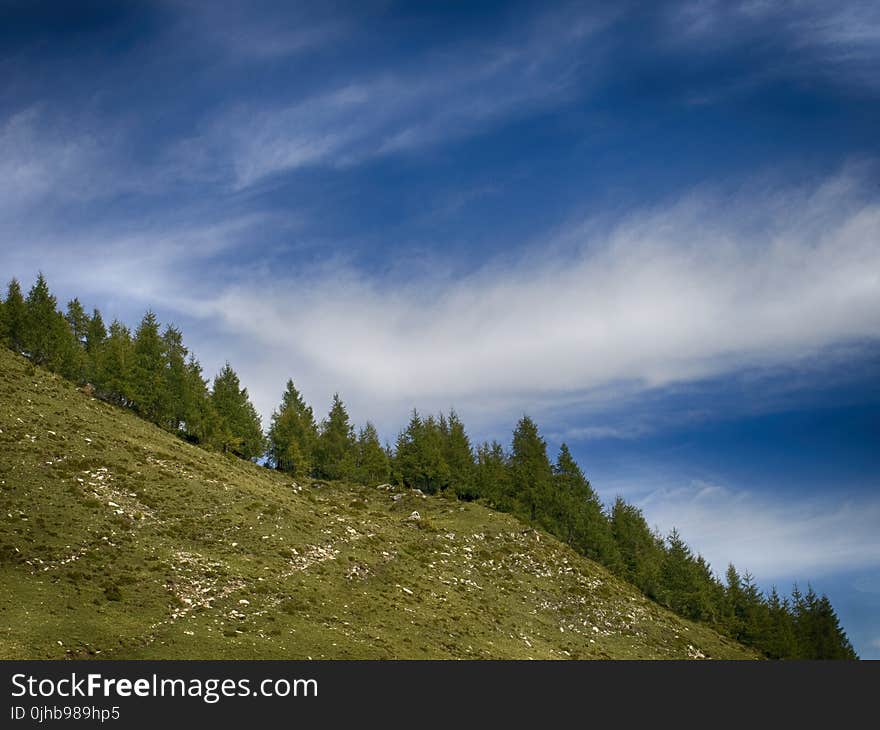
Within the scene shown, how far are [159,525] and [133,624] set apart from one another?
56.3 ft

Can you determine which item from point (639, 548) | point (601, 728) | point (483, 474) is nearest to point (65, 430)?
point (601, 728)

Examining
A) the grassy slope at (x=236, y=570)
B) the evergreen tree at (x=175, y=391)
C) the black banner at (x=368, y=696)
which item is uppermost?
the evergreen tree at (x=175, y=391)

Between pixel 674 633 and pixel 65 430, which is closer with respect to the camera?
pixel 65 430

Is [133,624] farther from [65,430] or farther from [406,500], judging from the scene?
[406,500]

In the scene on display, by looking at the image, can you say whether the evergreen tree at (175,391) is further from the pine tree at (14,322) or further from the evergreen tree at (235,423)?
the pine tree at (14,322)

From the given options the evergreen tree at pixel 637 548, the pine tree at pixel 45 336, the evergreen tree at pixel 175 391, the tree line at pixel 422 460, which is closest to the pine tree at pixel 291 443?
the tree line at pixel 422 460

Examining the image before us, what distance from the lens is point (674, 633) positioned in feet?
248

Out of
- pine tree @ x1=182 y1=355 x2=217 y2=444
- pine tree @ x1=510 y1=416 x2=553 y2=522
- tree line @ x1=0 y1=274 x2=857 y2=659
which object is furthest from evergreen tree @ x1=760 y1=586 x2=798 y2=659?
pine tree @ x1=182 y1=355 x2=217 y2=444

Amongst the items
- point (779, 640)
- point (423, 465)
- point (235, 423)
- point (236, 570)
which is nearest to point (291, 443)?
point (235, 423)

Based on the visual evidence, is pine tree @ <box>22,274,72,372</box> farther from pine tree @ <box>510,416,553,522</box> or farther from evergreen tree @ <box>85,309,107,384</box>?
pine tree @ <box>510,416,553,522</box>

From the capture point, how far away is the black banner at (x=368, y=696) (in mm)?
25281

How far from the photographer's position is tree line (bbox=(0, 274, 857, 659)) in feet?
321

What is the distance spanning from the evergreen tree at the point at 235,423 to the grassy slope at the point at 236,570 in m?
19.7

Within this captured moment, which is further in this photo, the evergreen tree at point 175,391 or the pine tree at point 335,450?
the pine tree at point 335,450
